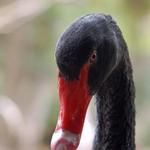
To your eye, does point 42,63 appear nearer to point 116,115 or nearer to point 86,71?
point 116,115

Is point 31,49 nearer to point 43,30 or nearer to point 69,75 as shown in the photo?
point 43,30

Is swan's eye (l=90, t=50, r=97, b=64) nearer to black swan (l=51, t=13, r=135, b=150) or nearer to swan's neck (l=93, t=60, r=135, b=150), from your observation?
black swan (l=51, t=13, r=135, b=150)

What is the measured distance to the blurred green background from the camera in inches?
151

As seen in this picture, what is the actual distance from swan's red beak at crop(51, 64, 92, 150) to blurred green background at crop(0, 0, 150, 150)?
2.07m

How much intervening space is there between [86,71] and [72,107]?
11 centimetres

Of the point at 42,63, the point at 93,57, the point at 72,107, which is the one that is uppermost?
the point at 42,63

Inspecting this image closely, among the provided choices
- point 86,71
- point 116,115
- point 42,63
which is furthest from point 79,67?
point 42,63

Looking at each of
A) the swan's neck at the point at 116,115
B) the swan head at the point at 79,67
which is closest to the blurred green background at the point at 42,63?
the swan's neck at the point at 116,115

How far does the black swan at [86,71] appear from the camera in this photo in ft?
5.21

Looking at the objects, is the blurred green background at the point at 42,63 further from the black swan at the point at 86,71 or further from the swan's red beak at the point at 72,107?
the swan's red beak at the point at 72,107

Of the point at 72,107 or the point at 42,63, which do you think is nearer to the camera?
the point at 72,107

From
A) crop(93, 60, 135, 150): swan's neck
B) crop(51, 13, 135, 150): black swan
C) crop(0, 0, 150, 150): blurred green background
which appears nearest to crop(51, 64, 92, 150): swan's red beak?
crop(51, 13, 135, 150): black swan

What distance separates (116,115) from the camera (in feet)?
6.45

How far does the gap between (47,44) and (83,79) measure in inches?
103
